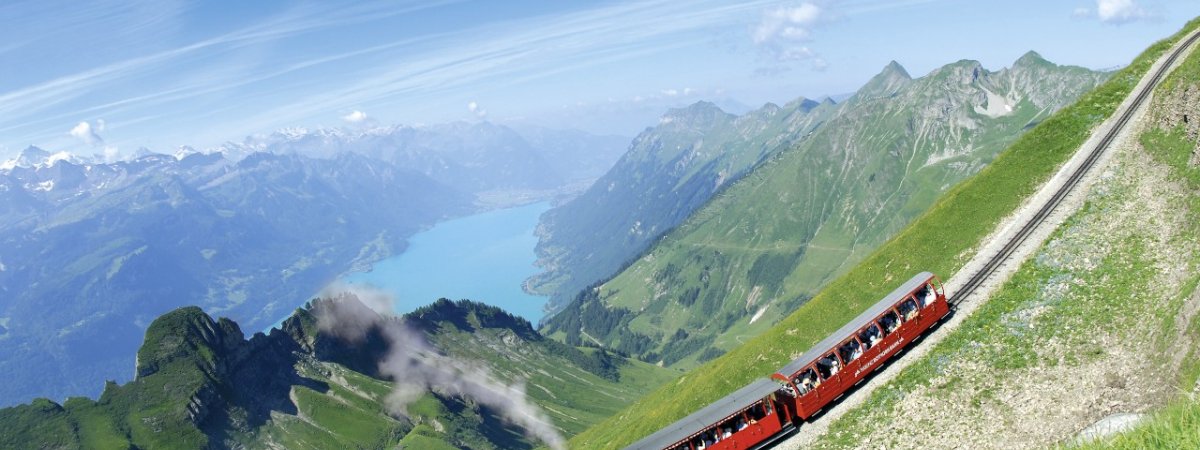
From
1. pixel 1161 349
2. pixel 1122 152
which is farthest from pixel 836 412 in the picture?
pixel 1122 152

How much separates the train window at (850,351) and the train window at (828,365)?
2.02 ft

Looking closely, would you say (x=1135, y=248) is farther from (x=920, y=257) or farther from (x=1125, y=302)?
(x=920, y=257)

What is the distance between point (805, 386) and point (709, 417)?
7232mm

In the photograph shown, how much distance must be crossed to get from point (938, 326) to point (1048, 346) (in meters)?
7.82

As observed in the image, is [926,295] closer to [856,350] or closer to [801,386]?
[856,350]

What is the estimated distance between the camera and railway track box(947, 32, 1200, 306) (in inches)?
2095

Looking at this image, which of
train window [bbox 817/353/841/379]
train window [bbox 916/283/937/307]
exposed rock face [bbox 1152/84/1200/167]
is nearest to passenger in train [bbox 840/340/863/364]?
train window [bbox 817/353/841/379]

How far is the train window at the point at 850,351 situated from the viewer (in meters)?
45.0

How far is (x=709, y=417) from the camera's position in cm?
4375

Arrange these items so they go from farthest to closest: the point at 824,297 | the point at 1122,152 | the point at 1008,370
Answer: the point at 824,297 < the point at 1122,152 < the point at 1008,370

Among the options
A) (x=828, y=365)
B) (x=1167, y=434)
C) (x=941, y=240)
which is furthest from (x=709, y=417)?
(x=941, y=240)

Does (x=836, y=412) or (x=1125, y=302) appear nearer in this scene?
(x=1125, y=302)

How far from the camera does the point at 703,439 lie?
142 ft

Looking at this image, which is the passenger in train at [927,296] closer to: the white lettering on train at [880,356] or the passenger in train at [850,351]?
the white lettering on train at [880,356]
